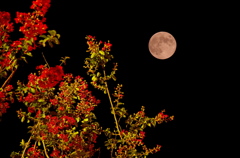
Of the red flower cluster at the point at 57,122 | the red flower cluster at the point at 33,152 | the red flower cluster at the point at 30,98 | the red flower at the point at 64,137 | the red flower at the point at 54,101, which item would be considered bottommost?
the red flower cluster at the point at 33,152

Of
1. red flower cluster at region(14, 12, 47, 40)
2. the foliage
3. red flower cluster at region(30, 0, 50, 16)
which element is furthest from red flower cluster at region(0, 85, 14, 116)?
red flower cluster at region(30, 0, 50, 16)

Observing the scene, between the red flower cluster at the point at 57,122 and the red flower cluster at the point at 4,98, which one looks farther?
the red flower cluster at the point at 57,122

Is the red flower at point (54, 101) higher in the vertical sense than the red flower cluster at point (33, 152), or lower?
higher

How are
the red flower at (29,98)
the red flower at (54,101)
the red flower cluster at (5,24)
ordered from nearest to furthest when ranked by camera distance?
the red flower cluster at (5,24), the red flower at (29,98), the red flower at (54,101)

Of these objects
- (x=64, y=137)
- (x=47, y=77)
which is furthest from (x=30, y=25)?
(x=64, y=137)

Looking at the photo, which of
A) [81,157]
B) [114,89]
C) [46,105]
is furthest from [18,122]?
[114,89]

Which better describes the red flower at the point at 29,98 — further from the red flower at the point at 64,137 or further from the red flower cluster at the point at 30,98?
the red flower at the point at 64,137

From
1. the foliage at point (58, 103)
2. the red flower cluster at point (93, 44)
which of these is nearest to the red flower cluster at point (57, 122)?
the foliage at point (58, 103)

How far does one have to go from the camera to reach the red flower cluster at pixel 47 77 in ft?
15.4

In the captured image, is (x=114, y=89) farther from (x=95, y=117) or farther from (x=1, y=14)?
(x=1, y=14)

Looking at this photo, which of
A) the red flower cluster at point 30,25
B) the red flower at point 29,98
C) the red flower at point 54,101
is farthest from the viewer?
the red flower at point 54,101

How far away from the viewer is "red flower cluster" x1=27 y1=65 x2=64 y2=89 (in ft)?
15.4

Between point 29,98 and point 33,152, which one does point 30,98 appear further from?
point 33,152

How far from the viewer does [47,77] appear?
4.77 m
